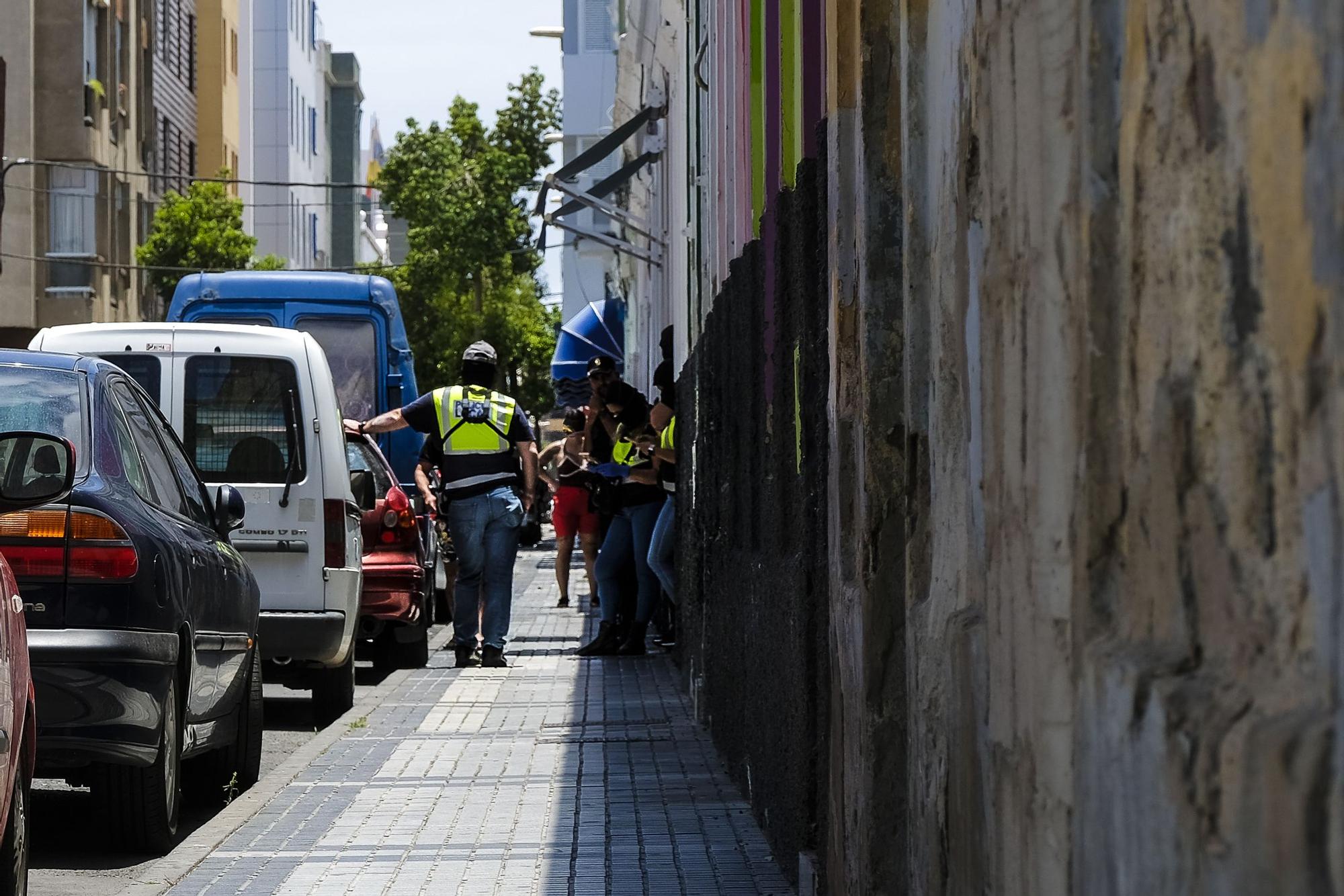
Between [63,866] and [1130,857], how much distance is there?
5.33m

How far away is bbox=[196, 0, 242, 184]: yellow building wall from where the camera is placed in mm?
68688

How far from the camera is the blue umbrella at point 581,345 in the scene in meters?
34.0

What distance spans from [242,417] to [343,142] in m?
96.4

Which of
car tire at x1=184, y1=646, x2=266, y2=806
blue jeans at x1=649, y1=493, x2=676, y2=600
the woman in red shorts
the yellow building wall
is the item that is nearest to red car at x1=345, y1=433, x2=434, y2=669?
blue jeans at x1=649, y1=493, x2=676, y2=600

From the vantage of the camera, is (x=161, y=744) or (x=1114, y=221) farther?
(x=161, y=744)

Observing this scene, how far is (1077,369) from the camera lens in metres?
2.50

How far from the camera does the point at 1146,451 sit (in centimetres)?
225

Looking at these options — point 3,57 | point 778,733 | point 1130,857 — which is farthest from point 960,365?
point 3,57

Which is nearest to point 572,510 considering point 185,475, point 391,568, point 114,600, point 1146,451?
point 391,568

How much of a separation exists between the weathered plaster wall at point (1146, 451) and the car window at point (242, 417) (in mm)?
8091

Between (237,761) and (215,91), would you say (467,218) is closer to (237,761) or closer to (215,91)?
(215,91)

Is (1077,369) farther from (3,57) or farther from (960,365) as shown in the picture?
(3,57)

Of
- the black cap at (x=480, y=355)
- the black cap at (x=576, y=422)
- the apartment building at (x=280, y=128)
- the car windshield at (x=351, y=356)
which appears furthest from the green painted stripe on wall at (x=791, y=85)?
the apartment building at (x=280, y=128)

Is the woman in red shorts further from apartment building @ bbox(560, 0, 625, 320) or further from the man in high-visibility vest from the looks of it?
apartment building @ bbox(560, 0, 625, 320)
